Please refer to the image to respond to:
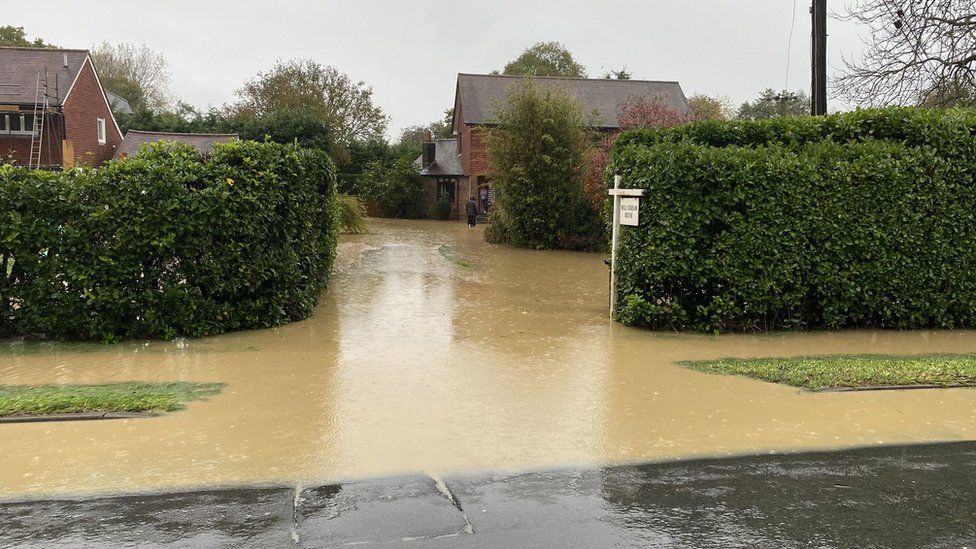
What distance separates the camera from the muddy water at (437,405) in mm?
5801

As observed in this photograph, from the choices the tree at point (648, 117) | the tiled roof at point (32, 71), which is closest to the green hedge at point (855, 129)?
the tree at point (648, 117)

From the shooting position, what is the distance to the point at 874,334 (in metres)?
11.7

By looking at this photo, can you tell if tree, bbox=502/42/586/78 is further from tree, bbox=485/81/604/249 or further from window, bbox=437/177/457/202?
tree, bbox=485/81/604/249

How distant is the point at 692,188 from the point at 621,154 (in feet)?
4.88

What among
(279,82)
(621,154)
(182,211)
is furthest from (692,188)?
(279,82)

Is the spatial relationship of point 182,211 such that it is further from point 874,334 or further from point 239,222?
point 874,334

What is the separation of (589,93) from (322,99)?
80.3 ft

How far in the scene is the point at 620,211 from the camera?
11.9 metres

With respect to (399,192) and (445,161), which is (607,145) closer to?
(399,192)

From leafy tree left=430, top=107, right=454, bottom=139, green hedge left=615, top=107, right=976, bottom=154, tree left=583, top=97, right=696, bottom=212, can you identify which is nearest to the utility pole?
green hedge left=615, top=107, right=976, bottom=154

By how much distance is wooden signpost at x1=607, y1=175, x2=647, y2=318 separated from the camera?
11.4m

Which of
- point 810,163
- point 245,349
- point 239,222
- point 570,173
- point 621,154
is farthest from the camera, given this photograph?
point 570,173

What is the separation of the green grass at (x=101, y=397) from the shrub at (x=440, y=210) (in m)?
38.6

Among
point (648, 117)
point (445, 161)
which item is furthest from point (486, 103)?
point (648, 117)
